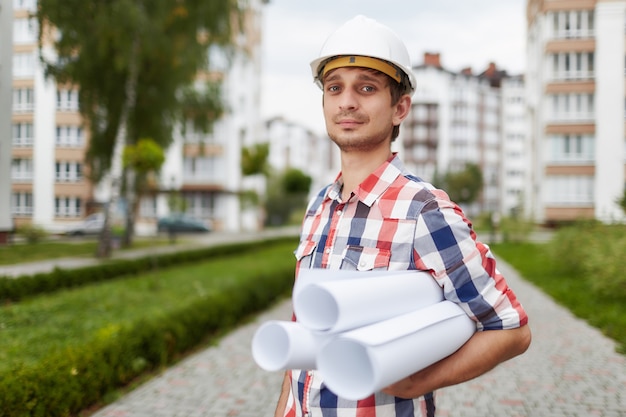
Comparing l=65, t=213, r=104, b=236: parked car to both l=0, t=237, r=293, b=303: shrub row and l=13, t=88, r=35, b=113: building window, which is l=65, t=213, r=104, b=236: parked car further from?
l=13, t=88, r=35, b=113: building window

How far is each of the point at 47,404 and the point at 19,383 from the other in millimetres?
330

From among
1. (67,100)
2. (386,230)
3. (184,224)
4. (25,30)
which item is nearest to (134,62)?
(67,100)

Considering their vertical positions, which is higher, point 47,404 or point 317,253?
point 317,253

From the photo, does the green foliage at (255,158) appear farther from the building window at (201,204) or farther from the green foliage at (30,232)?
the green foliage at (30,232)

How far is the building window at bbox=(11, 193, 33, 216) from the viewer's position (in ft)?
25.8

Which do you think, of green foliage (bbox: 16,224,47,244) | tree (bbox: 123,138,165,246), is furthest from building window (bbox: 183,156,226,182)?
green foliage (bbox: 16,224,47,244)

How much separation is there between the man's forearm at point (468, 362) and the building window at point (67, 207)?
8740mm

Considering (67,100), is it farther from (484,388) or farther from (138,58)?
(484,388)

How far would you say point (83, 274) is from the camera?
12539 mm

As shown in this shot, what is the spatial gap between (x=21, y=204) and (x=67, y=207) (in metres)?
3.51

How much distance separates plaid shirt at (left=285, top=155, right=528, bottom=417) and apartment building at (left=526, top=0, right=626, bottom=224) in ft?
136

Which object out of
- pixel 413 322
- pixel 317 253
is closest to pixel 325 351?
pixel 413 322

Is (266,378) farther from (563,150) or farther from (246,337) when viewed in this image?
(563,150)

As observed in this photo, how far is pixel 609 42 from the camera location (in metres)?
39.3
